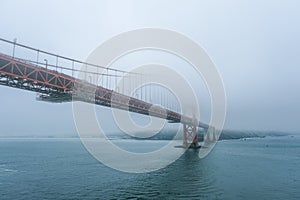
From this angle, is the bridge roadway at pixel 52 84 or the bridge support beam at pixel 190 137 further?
the bridge support beam at pixel 190 137

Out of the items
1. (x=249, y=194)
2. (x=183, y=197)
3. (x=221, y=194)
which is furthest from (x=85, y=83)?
(x=249, y=194)

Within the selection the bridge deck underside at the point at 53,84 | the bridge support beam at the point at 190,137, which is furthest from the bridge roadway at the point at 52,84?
the bridge support beam at the point at 190,137

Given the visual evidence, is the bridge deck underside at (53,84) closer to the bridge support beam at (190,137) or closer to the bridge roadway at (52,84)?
the bridge roadway at (52,84)

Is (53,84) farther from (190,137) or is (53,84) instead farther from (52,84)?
(190,137)

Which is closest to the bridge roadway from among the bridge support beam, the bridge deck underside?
the bridge deck underside

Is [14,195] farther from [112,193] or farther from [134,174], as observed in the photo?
[134,174]

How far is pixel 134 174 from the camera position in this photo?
156 ft

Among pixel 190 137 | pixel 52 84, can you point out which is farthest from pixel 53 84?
pixel 190 137

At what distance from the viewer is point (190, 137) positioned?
114m

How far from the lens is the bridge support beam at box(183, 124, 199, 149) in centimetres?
10876

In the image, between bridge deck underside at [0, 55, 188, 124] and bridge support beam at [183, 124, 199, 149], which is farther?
bridge support beam at [183, 124, 199, 149]

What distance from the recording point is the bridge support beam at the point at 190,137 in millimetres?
108756

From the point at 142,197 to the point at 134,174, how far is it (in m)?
16.6

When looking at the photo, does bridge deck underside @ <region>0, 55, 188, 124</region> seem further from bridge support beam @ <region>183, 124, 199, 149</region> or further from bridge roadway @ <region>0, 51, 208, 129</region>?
bridge support beam @ <region>183, 124, 199, 149</region>
